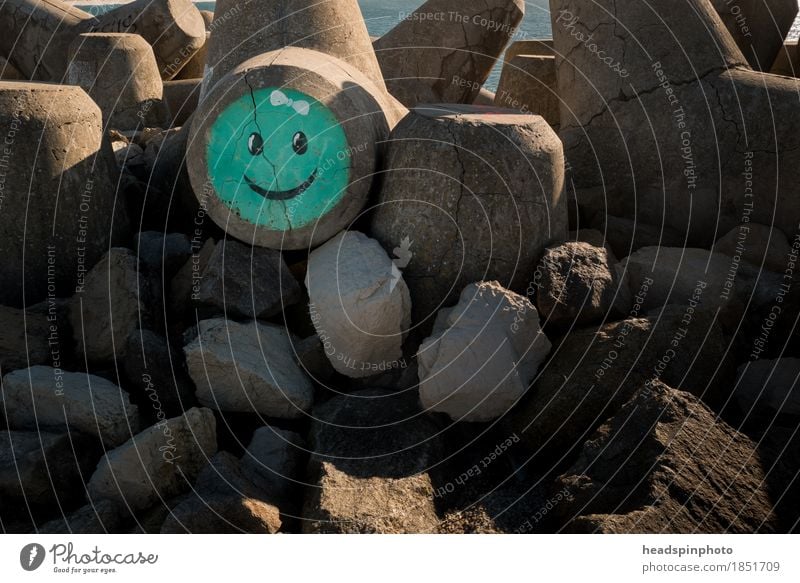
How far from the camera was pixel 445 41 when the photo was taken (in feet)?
24.3

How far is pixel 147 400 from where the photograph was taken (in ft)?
13.4

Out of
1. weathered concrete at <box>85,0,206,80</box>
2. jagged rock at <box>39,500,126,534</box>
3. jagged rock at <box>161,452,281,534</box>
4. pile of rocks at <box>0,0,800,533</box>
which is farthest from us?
weathered concrete at <box>85,0,206,80</box>

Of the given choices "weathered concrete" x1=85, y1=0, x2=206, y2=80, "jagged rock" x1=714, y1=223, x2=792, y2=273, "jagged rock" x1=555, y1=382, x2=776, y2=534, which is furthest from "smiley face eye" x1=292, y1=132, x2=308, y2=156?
"weathered concrete" x1=85, y1=0, x2=206, y2=80

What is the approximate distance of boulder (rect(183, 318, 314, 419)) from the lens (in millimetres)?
4133

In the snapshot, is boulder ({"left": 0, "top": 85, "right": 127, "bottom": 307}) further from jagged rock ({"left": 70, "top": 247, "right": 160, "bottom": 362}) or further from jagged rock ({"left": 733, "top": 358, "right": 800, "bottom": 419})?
jagged rock ({"left": 733, "top": 358, "right": 800, "bottom": 419})

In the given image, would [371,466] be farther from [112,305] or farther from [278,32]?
[278,32]

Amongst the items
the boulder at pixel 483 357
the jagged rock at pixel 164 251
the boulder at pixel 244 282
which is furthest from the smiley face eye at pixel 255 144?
the boulder at pixel 483 357

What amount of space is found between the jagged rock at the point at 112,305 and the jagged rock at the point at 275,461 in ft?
3.26

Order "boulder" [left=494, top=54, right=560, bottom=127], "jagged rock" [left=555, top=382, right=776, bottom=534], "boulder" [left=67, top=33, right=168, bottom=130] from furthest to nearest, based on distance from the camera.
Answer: "boulder" [left=67, top=33, right=168, bottom=130], "boulder" [left=494, top=54, right=560, bottom=127], "jagged rock" [left=555, top=382, right=776, bottom=534]

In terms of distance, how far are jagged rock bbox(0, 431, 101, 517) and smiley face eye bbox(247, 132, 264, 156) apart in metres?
1.69

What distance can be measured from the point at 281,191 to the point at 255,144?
0.92 ft

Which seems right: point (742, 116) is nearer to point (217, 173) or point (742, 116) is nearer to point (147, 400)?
point (217, 173)

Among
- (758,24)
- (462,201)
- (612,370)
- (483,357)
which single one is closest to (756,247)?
(612,370)

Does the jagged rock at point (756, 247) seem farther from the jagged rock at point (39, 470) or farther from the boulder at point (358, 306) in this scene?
the jagged rock at point (39, 470)
